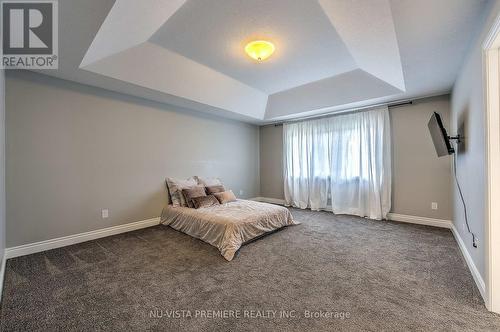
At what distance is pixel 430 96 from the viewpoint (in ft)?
12.2

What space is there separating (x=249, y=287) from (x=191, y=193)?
2193 mm

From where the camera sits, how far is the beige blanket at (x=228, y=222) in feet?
9.09

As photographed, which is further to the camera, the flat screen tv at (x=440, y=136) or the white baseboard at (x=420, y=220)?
the white baseboard at (x=420, y=220)

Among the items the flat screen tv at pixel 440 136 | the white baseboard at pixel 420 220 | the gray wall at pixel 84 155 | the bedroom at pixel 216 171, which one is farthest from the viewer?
the white baseboard at pixel 420 220

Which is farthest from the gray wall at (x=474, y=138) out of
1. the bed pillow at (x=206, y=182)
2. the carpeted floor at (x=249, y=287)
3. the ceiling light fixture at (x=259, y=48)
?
the bed pillow at (x=206, y=182)

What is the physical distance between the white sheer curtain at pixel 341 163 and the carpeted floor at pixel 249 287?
1370 mm

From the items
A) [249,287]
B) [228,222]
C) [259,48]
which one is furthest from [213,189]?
[259,48]

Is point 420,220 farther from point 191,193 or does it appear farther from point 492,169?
point 191,193

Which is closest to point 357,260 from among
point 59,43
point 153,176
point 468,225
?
point 468,225

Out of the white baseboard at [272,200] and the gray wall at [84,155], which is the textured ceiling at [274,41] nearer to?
the gray wall at [84,155]

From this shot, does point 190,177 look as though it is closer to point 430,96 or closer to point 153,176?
point 153,176

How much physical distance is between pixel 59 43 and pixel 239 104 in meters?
2.87

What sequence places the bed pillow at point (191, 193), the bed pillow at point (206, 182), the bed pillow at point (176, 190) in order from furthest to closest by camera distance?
the bed pillow at point (206, 182) → the bed pillow at point (176, 190) → the bed pillow at point (191, 193)

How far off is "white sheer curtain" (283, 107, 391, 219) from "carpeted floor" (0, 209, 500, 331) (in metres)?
1.37
